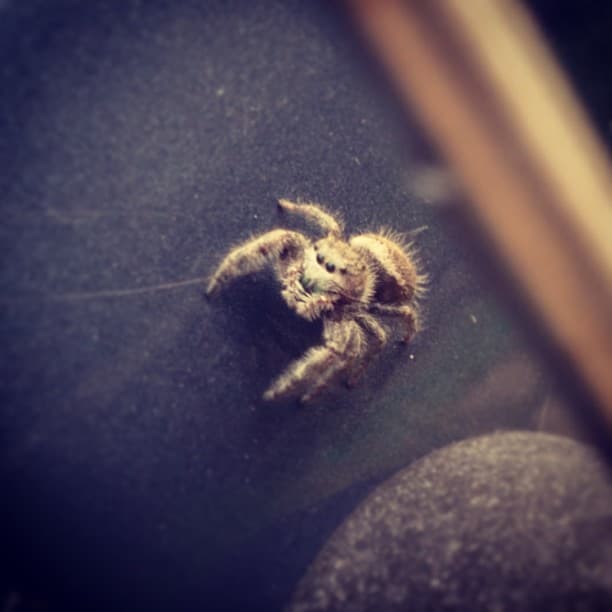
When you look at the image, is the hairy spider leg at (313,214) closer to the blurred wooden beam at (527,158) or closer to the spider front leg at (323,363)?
the spider front leg at (323,363)

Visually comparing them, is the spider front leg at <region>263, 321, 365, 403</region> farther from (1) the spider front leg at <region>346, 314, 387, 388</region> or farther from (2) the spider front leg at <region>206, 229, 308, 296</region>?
(2) the spider front leg at <region>206, 229, 308, 296</region>

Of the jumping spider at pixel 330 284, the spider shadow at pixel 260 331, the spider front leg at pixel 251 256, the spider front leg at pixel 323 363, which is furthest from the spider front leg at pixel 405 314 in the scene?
the spider front leg at pixel 251 256

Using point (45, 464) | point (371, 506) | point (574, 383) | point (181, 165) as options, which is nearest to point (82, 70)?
point (181, 165)

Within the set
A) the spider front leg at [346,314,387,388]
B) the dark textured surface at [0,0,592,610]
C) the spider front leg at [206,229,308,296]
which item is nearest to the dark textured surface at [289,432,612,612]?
A: the dark textured surface at [0,0,592,610]

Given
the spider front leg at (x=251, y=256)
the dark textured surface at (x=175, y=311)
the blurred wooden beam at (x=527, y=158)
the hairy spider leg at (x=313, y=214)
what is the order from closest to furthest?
the dark textured surface at (x=175, y=311)
the spider front leg at (x=251, y=256)
the hairy spider leg at (x=313, y=214)
the blurred wooden beam at (x=527, y=158)

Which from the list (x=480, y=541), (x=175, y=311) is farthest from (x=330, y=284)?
(x=480, y=541)

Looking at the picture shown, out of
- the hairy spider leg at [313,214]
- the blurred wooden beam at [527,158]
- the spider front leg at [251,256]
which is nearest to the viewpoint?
the spider front leg at [251,256]

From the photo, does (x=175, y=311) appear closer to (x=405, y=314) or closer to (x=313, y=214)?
(x=313, y=214)
